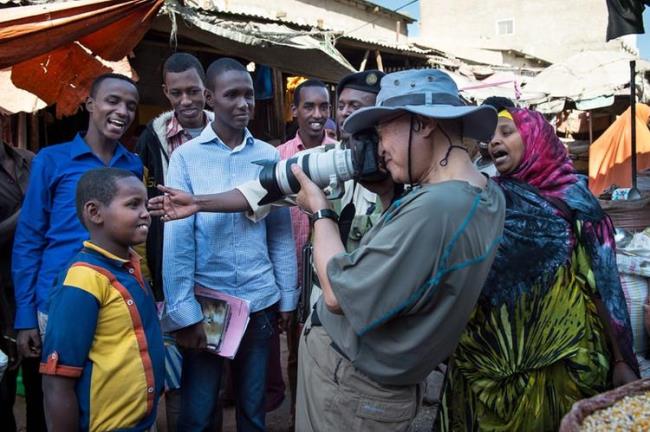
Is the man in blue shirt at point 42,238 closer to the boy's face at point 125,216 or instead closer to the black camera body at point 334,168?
the boy's face at point 125,216

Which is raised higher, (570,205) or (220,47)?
(220,47)

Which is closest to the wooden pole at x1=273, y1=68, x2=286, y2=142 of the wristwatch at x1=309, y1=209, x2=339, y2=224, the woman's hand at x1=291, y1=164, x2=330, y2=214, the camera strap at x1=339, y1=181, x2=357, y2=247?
the camera strap at x1=339, y1=181, x2=357, y2=247

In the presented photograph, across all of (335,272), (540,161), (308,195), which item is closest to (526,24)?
(540,161)

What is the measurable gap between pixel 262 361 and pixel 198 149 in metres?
0.94

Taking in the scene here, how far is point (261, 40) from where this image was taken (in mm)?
5555

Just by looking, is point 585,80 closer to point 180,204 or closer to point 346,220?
point 346,220

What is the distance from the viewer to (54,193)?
7.42ft

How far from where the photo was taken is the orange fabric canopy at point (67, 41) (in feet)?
10.1

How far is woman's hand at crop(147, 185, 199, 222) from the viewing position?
6.52 feet

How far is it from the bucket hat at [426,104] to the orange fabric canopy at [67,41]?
2.33 meters

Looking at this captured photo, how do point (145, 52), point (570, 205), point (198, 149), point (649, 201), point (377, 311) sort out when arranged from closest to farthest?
point (377, 311)
point (570, 205)
point (198, 149)
point (649, 201)
point (145, 52)

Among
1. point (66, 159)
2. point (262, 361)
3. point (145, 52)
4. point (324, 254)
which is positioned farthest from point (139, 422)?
point (145, 52)

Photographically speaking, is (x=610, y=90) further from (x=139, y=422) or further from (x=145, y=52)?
(x=139, y=422)

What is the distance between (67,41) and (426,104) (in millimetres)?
2619
